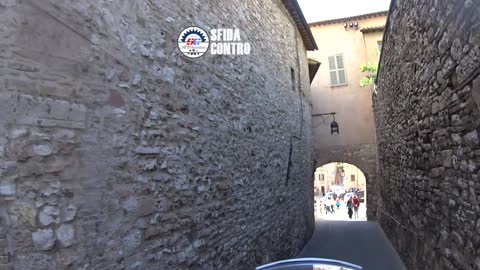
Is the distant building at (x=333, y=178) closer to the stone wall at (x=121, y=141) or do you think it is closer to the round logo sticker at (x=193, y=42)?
the stone wall at (x=121, y=141)

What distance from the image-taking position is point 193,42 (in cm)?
381

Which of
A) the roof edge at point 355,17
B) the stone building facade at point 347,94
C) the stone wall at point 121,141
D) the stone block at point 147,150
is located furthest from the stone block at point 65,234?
the roof edge at point 355,17

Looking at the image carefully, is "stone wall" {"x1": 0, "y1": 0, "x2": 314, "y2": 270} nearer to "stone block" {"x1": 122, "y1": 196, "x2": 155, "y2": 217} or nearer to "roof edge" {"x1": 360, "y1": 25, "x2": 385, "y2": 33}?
"stone block" {"x1": 122, "y1": 196, "x2": 155, "y2": 217}

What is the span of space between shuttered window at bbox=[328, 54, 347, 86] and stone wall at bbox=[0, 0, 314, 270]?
9.85 metres

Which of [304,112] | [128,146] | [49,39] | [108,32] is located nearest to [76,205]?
[128,146]

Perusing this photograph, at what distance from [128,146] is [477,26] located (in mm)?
2554

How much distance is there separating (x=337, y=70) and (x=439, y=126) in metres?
11.7

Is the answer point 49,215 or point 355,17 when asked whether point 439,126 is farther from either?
point 355,17

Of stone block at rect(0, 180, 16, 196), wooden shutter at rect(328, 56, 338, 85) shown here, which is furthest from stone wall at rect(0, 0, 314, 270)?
wooden shutter at rect(328, 56, 338, 85)

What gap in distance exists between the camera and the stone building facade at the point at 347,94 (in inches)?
537

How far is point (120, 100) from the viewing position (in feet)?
8.84

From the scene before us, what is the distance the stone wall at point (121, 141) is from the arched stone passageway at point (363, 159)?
9.23m

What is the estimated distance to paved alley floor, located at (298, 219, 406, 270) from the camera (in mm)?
6702

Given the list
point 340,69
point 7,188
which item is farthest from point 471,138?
point 340,69
